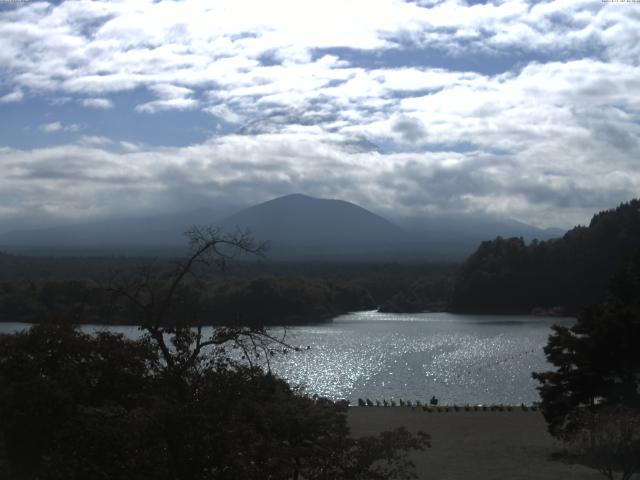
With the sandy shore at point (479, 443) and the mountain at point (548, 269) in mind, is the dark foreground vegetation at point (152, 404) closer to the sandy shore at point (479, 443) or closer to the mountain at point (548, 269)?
Result: the sandy shore at point (479, 443)

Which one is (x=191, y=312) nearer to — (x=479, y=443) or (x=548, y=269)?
(x=479, y=443)

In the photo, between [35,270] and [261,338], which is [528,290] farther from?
Answer: [261,338]

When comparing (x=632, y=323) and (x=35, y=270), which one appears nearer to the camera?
(x=632, y=323)

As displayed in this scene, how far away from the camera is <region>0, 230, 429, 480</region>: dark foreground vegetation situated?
6.39m

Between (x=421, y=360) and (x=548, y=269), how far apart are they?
1297 inches

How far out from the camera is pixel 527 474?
14.8 m

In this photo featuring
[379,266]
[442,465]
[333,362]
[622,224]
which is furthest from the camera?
[379,266]

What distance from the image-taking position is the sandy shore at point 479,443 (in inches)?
591

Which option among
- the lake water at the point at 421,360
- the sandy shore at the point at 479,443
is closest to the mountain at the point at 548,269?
the lake water at the point at 421,360

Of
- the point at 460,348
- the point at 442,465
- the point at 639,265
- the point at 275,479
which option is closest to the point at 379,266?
the point at 460,348

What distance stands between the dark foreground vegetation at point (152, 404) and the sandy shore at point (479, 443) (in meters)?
7.29

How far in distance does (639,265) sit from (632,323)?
12.0 m

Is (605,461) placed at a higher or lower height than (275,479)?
lower

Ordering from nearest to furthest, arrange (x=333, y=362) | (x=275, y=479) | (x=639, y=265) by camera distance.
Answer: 1. (x=275, y=479)
2. (x=639, y=265)
3. (x=333, y=362)
